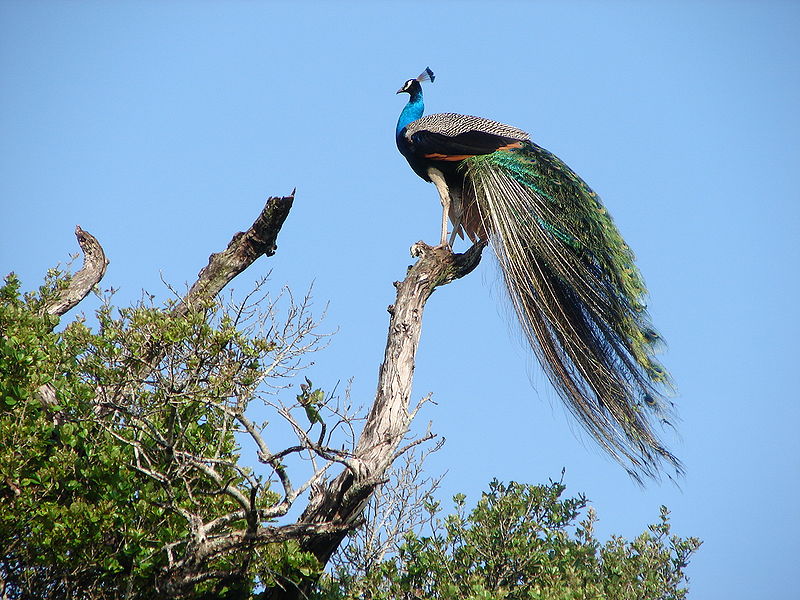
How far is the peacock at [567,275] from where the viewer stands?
A: 6312 millimetres

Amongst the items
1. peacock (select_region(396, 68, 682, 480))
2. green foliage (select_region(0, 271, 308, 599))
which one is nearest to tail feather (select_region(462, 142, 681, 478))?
peacock (select_region(396, 68, 682, 480))

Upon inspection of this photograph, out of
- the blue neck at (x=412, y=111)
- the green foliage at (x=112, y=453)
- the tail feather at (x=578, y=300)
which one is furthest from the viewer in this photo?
the blue neck at (x=412, y=111)

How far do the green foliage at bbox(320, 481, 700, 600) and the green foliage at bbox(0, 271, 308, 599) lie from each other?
94 centimetres

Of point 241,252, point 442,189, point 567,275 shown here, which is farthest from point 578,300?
point 241,252

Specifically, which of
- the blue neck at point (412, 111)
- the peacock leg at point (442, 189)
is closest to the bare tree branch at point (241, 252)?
the peacock leg at point (442, 189)

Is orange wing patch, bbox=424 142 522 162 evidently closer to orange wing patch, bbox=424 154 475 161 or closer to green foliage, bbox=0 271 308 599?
orange wing patch, bbox=424 154 475 161

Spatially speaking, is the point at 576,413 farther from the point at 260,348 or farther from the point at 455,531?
the point at 260,348

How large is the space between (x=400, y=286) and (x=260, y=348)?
1.69 m

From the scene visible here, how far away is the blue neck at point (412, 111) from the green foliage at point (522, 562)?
12.8 ft

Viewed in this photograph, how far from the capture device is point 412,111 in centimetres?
843

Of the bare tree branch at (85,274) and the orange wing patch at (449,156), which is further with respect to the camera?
the orange wing patch at (449,156)

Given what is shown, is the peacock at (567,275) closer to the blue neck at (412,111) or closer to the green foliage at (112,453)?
the blue neck at (412,111)

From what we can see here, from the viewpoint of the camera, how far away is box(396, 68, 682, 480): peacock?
6.31m

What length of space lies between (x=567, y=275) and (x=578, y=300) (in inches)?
8.6
